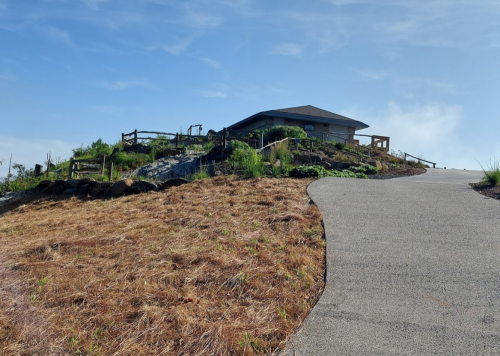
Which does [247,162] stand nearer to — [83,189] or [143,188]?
[143,188]

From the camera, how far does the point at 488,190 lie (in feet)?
40.1

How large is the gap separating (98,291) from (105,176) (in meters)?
12.7

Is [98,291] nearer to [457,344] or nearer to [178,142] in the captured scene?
[457,344]

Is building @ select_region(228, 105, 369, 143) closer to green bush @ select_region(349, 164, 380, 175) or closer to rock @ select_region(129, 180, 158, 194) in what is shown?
green bush @ select_region(349, 164, 380, 175)

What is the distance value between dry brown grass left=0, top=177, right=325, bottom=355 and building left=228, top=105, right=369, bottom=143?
21.0 meters

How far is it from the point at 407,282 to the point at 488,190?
7.68 metres

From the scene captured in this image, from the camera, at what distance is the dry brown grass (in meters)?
4.61

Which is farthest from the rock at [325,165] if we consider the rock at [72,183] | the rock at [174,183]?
the rock at [72,183]

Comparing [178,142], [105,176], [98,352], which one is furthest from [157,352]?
[178,142]

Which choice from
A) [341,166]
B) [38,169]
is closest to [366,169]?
[341,166]

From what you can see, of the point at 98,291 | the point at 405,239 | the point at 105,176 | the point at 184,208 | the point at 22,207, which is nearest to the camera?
the point at 98,291

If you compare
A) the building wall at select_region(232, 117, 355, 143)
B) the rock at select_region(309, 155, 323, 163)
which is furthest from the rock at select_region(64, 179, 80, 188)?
the building wall at select_region(232, 117, 355, 143)

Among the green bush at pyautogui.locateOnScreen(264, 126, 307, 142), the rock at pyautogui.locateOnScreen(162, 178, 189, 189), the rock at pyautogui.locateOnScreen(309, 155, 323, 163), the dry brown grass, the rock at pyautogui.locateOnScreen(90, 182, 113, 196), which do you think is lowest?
the dry brown grass

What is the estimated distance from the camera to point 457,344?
4.52 metres
